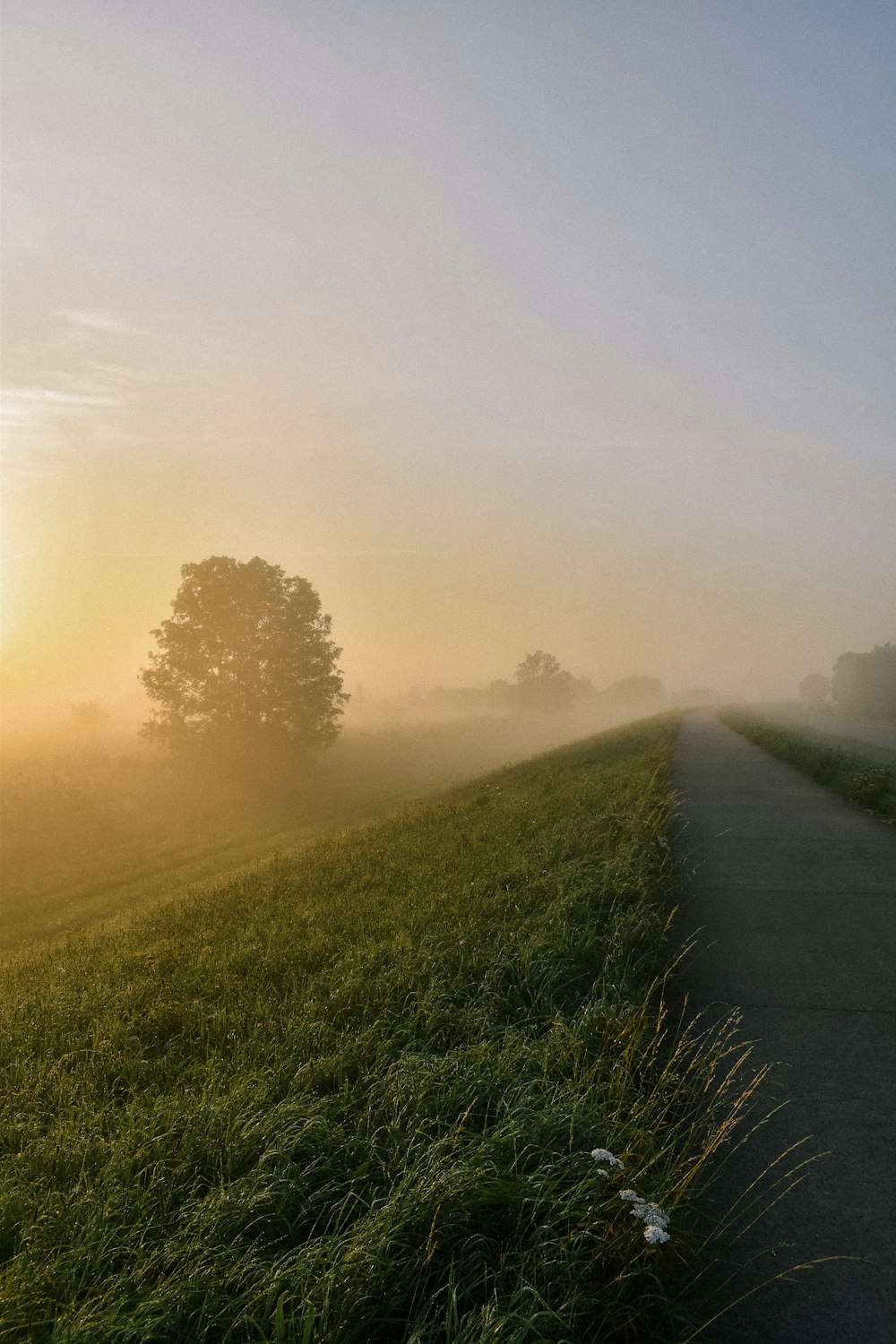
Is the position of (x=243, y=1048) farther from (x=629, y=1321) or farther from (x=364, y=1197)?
(x=629, y=1321)

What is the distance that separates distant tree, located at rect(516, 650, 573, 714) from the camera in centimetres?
9675

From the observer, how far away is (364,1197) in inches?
131

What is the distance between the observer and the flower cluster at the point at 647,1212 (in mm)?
2701

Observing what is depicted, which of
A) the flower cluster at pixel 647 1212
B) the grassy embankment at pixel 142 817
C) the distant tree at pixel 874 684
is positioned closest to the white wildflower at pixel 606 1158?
the flower cluster at pixel 647 1212

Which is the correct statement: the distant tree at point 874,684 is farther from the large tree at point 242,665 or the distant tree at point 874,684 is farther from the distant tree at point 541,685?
the large tree at point 242,665

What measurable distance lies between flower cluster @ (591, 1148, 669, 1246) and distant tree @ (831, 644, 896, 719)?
284ft

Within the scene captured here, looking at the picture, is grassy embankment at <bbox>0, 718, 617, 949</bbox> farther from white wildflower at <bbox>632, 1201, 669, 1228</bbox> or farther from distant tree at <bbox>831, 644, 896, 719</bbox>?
distant tree at <bbox>831, 644, 896, 719</bbox>

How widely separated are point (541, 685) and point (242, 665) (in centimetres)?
6739

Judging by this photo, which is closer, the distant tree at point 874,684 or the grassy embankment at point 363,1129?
the grassy embankment at point 363,1129

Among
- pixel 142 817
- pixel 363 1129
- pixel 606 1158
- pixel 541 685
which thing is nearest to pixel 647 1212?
pixel 606 1158

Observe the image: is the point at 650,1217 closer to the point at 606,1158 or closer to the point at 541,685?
the point at 606,1158

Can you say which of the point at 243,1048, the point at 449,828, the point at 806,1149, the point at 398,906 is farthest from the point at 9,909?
the point at 806,1149

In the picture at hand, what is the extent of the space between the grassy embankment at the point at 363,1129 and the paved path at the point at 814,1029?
32 cm

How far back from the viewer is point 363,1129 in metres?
3.78
